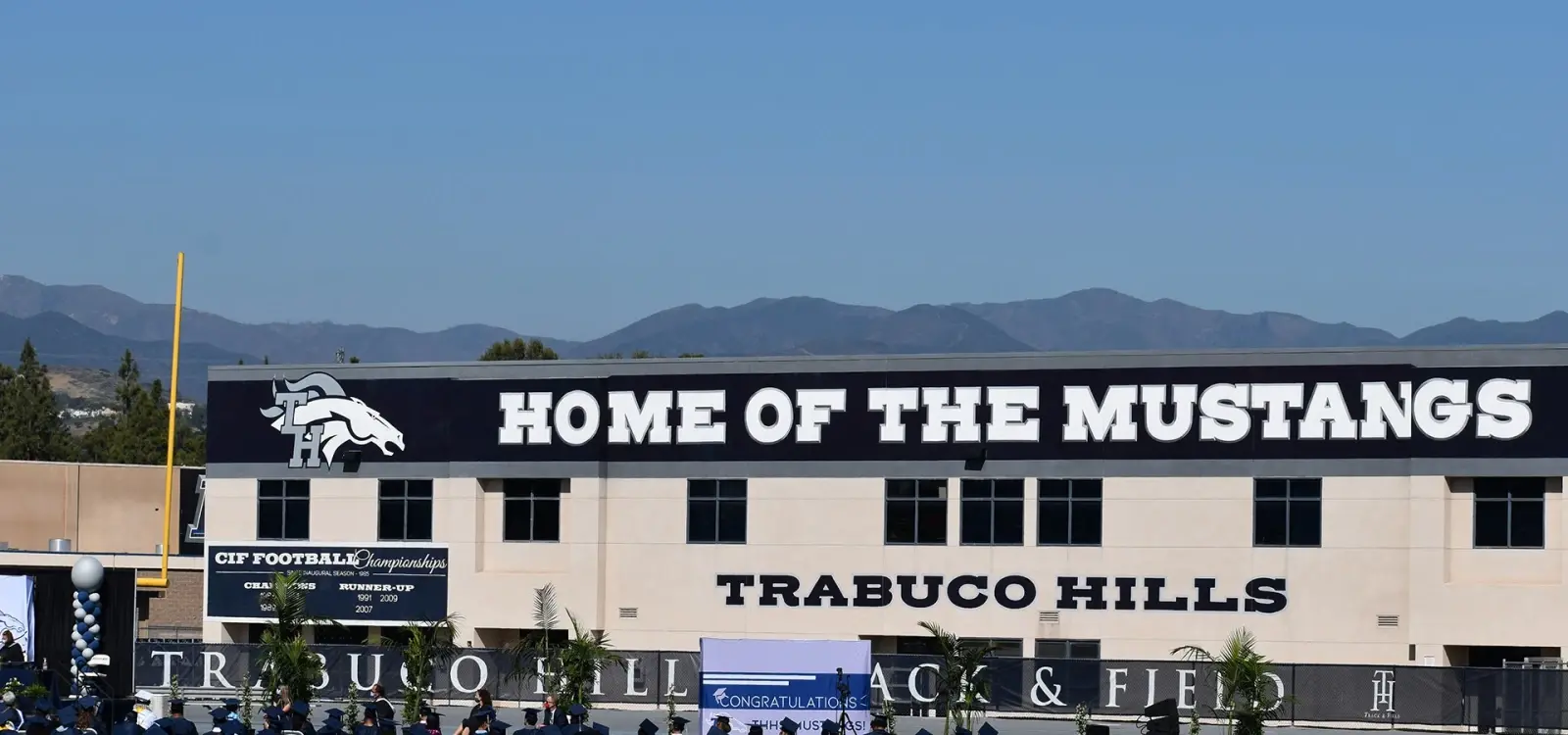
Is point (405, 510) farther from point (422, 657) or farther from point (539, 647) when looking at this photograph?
point (422, 657)

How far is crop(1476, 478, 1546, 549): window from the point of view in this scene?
47.5 m

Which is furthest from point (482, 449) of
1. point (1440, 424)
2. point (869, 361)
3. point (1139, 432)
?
point (1440, 424)

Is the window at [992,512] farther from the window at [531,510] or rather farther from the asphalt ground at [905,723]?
the window at [531,510]

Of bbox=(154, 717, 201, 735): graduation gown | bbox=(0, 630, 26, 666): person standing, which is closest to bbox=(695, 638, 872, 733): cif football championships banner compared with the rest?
bbox=(154, 717, 201, 735): graduation gown

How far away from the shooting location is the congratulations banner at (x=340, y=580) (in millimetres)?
53812

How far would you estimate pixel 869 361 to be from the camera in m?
51.6

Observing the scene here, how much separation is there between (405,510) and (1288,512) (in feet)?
69.1

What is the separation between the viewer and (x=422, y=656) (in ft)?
153

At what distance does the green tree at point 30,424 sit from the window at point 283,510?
284ft

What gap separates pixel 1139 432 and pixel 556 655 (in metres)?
13.8

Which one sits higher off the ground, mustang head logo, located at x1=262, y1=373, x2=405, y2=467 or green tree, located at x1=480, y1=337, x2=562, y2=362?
green tree, located at x1=480, y1=337, x2=562, y2=362

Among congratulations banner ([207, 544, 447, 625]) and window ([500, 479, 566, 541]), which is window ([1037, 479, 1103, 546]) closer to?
window ([500, 479, 566, 541])

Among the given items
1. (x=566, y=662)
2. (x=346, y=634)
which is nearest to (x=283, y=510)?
(x=346, y=634)

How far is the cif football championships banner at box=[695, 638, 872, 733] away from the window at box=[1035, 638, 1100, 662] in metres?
13.2
